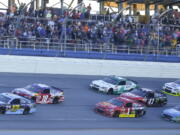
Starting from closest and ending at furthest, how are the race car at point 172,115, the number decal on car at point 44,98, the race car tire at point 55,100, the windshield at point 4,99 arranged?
the windshield at point 4,99
the race car at point 172,115
the number decal on car at point 44,98
the race car tire at point 55,100

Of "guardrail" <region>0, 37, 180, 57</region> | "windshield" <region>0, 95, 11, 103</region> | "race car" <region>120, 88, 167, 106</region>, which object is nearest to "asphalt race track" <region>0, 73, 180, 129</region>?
"race car" <region>120, 88, 167, 106</region>

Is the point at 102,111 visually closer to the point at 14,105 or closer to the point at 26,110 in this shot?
the point at 26,110

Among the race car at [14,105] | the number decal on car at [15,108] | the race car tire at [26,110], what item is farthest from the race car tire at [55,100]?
the number decal on car at [15,108]

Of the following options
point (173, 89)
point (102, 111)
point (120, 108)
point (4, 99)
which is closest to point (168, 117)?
point (120, 108)

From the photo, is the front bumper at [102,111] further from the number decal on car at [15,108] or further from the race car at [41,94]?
the number decal on car at [15,108]

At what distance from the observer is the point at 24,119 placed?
20047 mm

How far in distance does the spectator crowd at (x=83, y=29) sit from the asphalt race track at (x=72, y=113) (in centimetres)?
264

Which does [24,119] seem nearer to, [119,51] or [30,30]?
[30,30]

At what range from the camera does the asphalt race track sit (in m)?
19.8

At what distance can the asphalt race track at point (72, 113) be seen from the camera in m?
19.8

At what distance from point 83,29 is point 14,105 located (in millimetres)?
12892

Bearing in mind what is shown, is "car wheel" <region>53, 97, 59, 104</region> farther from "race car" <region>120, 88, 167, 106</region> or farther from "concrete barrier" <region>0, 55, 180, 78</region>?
"concrete barrier" <region>0, 55, 180, 78</region>

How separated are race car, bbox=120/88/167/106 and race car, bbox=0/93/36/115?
21.4 ft

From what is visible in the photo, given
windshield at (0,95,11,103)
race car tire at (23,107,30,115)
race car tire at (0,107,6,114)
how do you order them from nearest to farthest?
race car tire at (0,107,6,114) < windshield at (0,95,11,103) < race car tire at (23,107,30,115)
